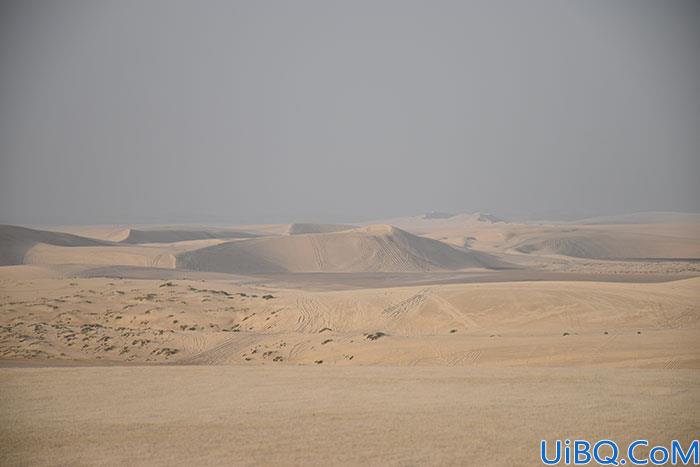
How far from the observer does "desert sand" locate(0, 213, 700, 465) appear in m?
8.09

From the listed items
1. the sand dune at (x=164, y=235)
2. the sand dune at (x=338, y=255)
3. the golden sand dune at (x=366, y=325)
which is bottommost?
the golden sand dune at (x=366, y=325)

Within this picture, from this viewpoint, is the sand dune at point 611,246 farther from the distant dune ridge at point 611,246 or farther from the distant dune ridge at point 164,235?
the distant dune ridge at point 164,235

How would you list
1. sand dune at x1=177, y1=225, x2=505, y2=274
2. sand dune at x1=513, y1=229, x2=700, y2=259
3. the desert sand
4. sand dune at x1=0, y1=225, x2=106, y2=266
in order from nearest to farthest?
1. the desert sand
2. sand dune at x1=177, y1=225, x2=505, y2=274
3. sand dune at x1=0, y1=225, x2=106, y2=266
4. sand dune at x1=513, y1=229, x2=700, y2=259

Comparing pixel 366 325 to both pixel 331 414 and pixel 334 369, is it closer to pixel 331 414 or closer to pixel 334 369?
pixel 334 369

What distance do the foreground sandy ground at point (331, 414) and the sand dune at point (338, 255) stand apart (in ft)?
122

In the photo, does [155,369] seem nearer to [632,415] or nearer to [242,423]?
[242,423]

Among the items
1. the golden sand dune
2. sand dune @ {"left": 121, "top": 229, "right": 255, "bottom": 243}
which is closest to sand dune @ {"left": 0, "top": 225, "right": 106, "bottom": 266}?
sand dune @ {"left": 121, "top": 229, "right": 255, "bottom": 243}

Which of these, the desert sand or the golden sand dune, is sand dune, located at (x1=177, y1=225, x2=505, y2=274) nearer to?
the desert sand

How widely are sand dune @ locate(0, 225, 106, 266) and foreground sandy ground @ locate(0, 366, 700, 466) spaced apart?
1700 inches

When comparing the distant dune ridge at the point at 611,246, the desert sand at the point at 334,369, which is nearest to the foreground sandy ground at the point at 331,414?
the desert sand at the point at 334,369

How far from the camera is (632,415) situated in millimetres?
8875

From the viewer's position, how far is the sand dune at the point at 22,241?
2007 inches

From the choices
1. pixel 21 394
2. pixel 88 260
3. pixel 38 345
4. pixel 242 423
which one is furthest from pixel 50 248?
pixel 242 423

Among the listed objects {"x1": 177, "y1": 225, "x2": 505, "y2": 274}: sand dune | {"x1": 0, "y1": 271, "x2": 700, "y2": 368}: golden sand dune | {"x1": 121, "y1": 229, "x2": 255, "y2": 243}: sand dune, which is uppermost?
{"x1": 121, "y1": 229, "x2": 255, "y2": 243}: sand dune
